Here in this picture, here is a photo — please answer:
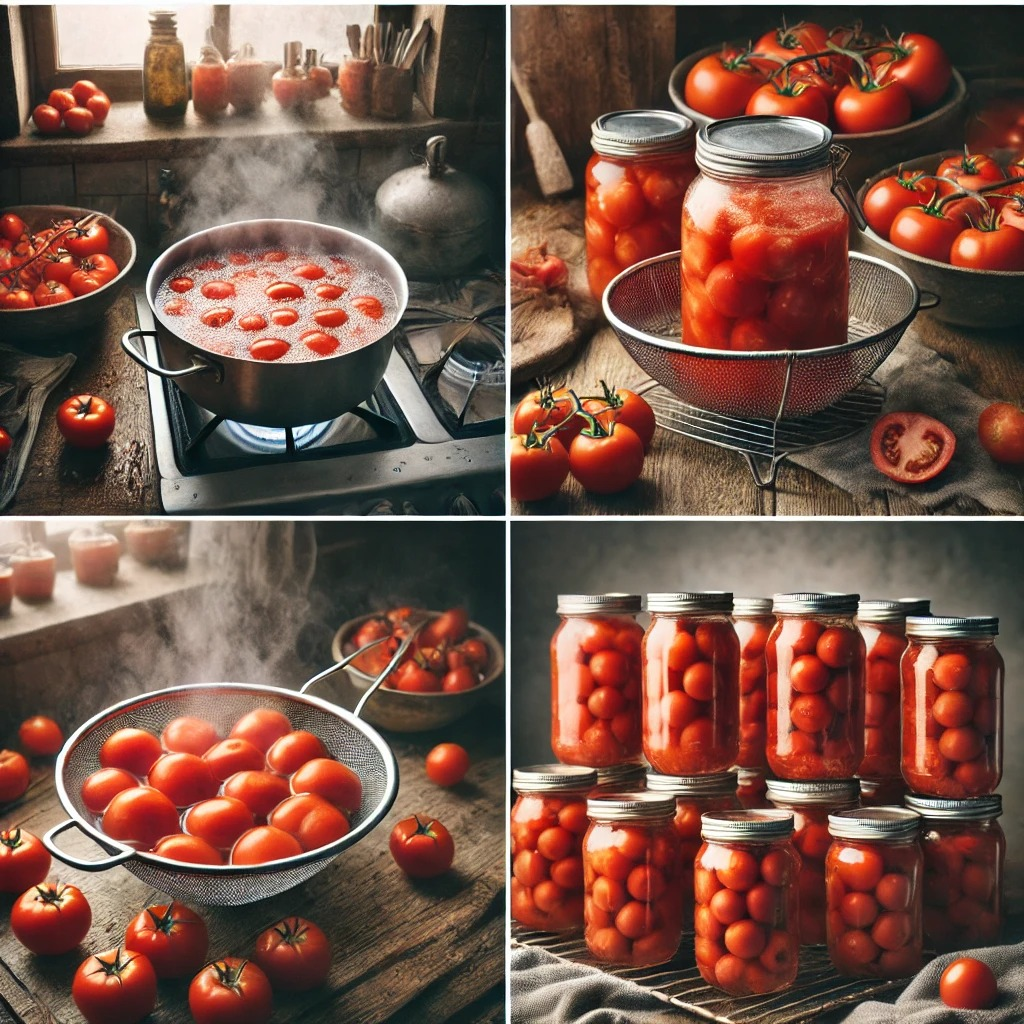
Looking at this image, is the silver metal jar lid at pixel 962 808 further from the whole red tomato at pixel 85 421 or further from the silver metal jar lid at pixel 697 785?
the whole red tomato at pixel 85 421

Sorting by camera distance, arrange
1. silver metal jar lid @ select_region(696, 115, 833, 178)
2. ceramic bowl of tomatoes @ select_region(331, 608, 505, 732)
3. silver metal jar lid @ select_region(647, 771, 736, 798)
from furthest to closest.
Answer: ceramic bowl of tomatoes @ select_region(331, 608, 505, 732)
silver metal jar lid @ select_region(647, 771, 736, 798)
silver metal jar lid @ select_region(696, 115, 833, 178)

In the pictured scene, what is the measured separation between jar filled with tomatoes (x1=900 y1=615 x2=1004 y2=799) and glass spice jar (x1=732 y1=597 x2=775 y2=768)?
0.55 feet

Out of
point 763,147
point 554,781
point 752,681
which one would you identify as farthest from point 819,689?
point 763,147

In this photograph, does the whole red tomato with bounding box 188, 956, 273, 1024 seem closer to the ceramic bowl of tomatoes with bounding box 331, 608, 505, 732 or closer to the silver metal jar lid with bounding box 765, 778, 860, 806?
the ceramic bowl of tomatoes with bounding box 331, 608, 505, 732

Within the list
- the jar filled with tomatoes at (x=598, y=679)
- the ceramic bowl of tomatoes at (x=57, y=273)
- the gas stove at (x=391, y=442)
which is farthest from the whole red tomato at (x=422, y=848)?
the ceramic bowl of tomatoes at (x=57, y=273)

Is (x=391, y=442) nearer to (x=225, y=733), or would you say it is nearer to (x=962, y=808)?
(x=225, y=733)

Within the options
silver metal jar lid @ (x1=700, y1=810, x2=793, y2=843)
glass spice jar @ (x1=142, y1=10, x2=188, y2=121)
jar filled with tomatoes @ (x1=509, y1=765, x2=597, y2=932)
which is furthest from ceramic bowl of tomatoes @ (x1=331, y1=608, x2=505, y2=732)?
glass spice jar @ (x1=142, y1=10, x2=188, y2=121)

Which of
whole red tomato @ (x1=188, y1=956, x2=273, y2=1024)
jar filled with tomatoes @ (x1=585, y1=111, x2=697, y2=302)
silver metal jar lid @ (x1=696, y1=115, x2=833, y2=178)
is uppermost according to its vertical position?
silver metal jar lid @ (x1=696, y1=115, x2=833, y2=178)

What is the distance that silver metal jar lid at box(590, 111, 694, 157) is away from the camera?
131 cm

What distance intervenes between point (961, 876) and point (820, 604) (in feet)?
1.20

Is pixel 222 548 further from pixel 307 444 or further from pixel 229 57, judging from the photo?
pixel 229 57

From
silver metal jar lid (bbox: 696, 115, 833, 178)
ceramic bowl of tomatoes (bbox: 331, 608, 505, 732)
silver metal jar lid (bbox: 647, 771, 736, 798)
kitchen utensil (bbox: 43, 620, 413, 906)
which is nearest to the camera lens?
silver metal jar lid (bbox: 696, 115, 833, 178)

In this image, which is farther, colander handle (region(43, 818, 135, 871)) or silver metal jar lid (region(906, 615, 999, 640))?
silver metal jar lid (region(906, 615, 999, 640))

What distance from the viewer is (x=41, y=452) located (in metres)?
1.35
